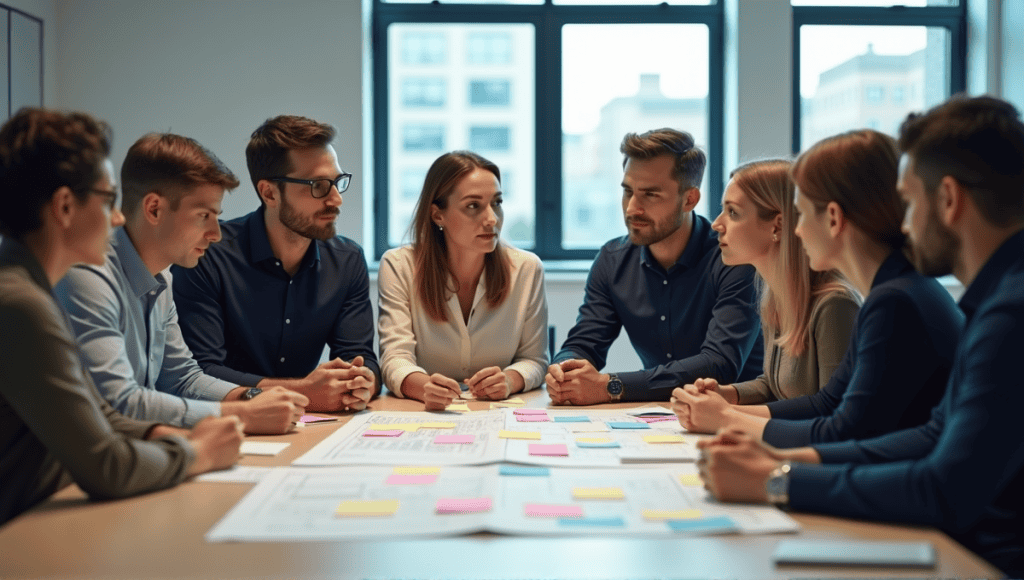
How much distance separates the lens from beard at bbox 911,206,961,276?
1351 millimetres

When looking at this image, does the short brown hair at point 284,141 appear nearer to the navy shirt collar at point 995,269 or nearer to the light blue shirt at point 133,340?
the light blue shirt at point 133,340

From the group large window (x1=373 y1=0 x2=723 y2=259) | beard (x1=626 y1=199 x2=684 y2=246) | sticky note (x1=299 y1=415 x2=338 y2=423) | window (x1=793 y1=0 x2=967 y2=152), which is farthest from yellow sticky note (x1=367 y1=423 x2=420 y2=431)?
window (x1=793 y1=0 x2=967 y2=152)

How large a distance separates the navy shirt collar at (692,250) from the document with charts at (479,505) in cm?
145

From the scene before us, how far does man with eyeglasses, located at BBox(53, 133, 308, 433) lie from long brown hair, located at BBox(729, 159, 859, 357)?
47.5 inches

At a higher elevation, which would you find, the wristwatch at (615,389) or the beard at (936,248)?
the beard at (936,248)

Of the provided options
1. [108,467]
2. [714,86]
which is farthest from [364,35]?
[108,467]

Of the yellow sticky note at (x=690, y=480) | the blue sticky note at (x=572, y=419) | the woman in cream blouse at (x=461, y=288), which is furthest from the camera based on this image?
the woman in cream blouse at (x=461, y=288)

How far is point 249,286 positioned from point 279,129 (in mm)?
539

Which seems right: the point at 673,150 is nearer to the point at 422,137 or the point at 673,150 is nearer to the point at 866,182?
the point at 866,182

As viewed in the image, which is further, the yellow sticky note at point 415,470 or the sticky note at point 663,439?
the sticky note at point 663,439

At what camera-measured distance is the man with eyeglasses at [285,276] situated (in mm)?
2701

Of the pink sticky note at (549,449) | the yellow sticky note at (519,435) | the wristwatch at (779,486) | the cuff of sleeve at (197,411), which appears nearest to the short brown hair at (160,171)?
the cuff of sleeve at (197,411)

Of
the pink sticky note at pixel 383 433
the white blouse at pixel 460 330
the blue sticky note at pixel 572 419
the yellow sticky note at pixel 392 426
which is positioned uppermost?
the white blouse at pixel 460 330

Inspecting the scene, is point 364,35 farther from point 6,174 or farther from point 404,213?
point 6,174
